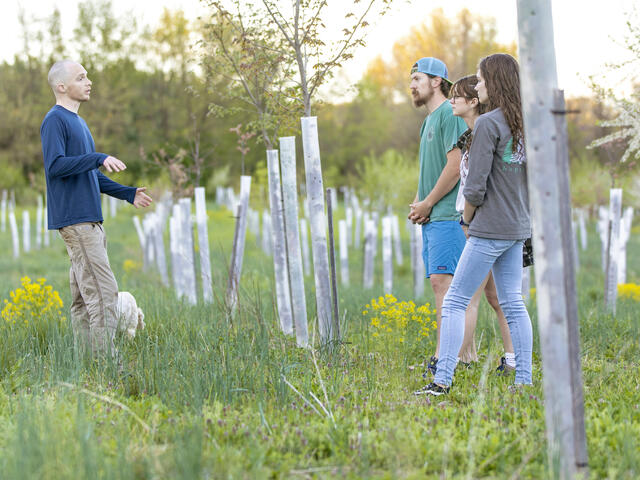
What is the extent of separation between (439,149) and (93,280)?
8.51ft

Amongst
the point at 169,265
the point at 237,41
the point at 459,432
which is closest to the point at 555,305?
the point at 459,432

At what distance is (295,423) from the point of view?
3590 mm

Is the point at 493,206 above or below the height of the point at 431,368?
above

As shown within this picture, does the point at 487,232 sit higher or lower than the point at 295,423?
higher

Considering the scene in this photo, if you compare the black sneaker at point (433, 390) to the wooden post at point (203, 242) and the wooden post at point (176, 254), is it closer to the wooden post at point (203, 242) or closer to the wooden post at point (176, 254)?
the wooden post at point (203, 242)

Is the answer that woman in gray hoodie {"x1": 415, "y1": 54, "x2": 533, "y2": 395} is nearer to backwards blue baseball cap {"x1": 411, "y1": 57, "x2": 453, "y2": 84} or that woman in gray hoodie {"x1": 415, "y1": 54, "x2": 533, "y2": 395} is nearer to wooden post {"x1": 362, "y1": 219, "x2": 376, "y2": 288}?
backwards blue baseball cap {"x1": 411, "y1": 57, "x2": 453, "y2": 84}

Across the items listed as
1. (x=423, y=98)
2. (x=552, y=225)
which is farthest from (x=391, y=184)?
(x=552, y=225)

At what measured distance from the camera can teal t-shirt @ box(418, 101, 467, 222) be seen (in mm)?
4684

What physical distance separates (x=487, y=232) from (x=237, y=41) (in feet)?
9.69

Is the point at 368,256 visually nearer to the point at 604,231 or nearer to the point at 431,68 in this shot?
the point at 604,231

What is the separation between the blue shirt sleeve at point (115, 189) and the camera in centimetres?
516

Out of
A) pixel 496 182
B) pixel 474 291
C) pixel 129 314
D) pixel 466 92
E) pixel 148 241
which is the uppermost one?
pixel 466 92

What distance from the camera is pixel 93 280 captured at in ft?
15.7

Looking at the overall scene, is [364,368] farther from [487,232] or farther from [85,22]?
[85,22]
